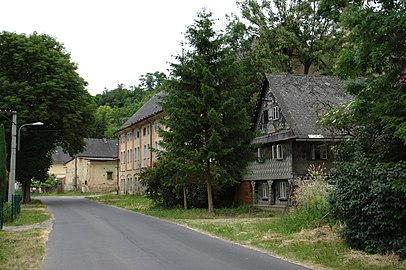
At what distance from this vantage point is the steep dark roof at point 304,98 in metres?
27.6

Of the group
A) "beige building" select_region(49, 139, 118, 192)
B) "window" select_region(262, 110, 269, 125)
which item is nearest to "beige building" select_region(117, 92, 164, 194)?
"beige building" select_region(49, 139, 118, 192)

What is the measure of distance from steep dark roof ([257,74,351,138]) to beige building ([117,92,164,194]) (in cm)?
1934

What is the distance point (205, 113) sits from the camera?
83.9ft

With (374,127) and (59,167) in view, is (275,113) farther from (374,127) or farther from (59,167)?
(59,167)

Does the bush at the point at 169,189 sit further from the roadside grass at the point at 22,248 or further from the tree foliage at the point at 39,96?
the tree foliage at the point at 39,96

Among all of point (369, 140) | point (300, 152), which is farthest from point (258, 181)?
point (369, 140)

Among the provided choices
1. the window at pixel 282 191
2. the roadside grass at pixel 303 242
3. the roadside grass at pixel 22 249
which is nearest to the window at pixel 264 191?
the window at pixel 282 191

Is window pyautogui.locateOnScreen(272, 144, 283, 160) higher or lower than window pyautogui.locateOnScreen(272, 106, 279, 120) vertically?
lower

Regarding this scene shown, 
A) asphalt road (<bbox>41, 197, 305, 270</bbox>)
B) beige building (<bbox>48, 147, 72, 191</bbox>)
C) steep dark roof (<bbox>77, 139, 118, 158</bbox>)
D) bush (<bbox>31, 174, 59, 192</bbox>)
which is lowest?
asphalt road (<bbox>41, 197, 305, 270</bbox>)

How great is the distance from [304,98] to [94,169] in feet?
155

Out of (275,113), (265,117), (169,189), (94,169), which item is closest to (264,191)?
(265,117)

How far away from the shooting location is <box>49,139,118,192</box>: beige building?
70.7 metres

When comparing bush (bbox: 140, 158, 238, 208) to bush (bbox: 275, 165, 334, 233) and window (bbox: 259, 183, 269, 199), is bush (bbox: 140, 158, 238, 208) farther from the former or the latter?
bush (bbox: 275, 165, 334, 233)

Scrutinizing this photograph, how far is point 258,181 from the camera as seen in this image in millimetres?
32031
